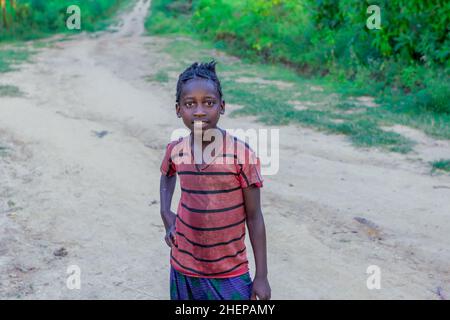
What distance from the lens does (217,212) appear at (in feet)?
6.87

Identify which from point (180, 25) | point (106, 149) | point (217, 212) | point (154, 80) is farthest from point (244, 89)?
point (180, 25)

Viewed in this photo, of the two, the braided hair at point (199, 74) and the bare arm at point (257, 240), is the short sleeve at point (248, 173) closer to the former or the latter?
the bare arm at point (257, 240)

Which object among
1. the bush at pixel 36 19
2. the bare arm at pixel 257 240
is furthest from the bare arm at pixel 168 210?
the bush at pixel 36 19

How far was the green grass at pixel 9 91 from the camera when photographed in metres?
8.88

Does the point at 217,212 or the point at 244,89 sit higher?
the point at 217,212

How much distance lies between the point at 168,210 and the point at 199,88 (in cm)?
52

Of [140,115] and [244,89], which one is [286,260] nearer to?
[140,115]

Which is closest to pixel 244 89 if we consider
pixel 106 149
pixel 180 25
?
pixel 106 149

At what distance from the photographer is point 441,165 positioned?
572 cm

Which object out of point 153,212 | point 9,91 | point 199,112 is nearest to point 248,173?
point 199,112
